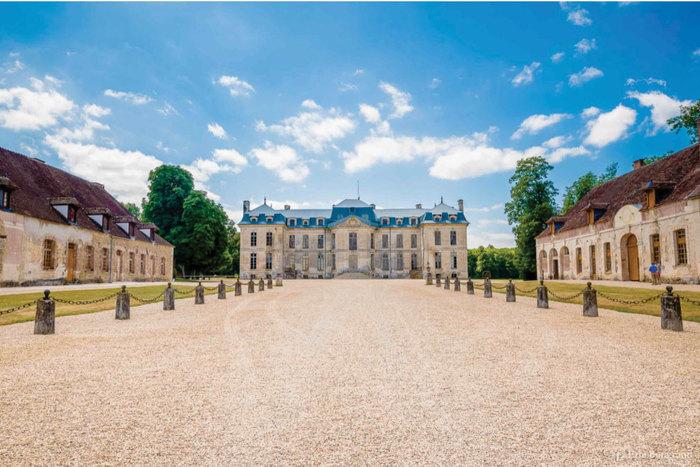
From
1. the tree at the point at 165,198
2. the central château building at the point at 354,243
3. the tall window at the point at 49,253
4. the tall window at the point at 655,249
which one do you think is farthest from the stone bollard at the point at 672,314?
the central château building at the point at 354,243

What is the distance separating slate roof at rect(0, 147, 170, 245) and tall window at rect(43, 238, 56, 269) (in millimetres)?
1257

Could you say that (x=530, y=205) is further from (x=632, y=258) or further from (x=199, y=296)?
(x=199, y=296)

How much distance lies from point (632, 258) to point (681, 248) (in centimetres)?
444

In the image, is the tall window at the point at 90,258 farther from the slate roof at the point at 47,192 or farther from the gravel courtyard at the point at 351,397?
the gravel courtyard at the point at 351,397

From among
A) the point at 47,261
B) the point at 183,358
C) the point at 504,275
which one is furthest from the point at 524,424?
the point at 504,275

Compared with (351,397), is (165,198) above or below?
above

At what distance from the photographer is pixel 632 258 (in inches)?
982

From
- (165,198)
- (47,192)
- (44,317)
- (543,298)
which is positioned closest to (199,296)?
(44,317)

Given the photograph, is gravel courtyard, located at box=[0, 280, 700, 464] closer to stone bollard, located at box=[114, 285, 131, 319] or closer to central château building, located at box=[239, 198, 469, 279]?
stone bollard, located at box=[114, 285, 131, 319]

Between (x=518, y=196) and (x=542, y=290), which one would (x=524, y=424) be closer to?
(x=542, y=290)

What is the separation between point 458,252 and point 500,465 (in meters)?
50.5

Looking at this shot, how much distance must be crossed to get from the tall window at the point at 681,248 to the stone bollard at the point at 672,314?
1510 centimetres

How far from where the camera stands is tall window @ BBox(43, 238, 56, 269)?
22498 millimetres

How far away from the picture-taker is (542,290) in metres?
13.2
